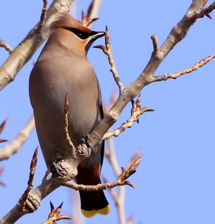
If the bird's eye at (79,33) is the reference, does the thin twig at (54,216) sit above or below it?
below

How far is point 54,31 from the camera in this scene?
173 inches

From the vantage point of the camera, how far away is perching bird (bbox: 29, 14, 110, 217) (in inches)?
147

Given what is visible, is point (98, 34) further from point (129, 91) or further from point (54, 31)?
point (129, 91)

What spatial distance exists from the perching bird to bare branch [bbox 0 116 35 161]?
0.32 feet

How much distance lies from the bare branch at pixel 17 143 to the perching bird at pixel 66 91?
10cm

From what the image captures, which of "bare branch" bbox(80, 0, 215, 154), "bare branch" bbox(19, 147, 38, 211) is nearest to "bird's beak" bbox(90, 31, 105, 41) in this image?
"bare branch" bbox(80, 0, 215, 154)

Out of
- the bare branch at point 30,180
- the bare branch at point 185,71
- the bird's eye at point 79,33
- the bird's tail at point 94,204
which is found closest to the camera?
the bare branch at point 30,180

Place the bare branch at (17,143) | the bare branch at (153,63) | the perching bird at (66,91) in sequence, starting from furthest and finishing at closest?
1. the perching bird at (66,91)
2. the bare branch at (17,143)
3. the bare branch at (153,63)


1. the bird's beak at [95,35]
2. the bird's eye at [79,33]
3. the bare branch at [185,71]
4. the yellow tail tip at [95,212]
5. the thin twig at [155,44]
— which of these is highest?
the bird's eye at [79,33]

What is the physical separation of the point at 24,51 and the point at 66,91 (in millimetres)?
563

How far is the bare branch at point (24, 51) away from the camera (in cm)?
310

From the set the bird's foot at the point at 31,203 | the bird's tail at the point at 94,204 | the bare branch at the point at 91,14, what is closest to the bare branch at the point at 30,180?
the bird's foot at the point at 31,203

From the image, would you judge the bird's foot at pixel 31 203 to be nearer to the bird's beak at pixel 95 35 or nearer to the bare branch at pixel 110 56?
the bare branch at pixel 110 56

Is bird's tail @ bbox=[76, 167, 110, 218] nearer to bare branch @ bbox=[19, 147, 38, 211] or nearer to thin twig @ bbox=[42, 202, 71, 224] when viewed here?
thin twig @ bbox=[42, 202, 71, 224]
